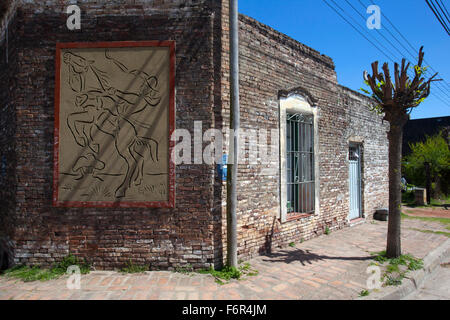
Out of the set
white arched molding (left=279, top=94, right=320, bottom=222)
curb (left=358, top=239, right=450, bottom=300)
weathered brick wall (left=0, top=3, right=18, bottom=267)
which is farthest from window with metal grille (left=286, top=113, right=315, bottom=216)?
weathered brick wall (left=0, top=3, right=18, bottom=267)

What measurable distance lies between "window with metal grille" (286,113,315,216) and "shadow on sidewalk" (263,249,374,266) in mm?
1040

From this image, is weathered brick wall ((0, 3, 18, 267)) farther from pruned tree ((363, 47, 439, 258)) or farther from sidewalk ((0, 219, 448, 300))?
pruned tree ((363, 47, 439, 258))

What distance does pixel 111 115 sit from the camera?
459 centimetres

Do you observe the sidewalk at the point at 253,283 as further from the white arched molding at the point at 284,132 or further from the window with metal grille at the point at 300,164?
the window with metal grille at the point at 300,164

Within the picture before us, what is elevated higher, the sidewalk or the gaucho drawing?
the gaucho drawing

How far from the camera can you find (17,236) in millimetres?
→ 4539

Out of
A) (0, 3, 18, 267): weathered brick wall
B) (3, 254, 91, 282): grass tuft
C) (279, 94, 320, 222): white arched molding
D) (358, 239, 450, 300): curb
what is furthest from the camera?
(279, 94, 320, 222): white arched molding

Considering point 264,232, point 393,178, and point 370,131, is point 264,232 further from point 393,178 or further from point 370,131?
point 370,131

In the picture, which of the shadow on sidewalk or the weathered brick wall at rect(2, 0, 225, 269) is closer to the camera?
the weathered brick wall at rect(2, 0, 225, 269)

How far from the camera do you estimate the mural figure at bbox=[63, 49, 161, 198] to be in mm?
4566

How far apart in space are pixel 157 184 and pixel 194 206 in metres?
0.73

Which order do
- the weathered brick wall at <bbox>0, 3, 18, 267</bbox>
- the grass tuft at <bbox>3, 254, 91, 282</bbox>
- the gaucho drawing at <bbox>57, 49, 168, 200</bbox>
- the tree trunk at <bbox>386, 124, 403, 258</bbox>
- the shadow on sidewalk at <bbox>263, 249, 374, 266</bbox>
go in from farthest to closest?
the tree trunk at <bbox>386, 124, 403, 258</bbox> → the shadow on sidewalk at <bbox>263, 249, 374, 266</bbox> → the weathered brick wall at <bbox>0, 3, 18, 267</bbox> → the gaucho drawing at <bbox>57, 49, 168, 200</bbox> → the grass tuft at <bbox>3, 254, 91, 282</bbox>

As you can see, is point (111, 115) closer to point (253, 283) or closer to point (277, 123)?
point (277, 123)

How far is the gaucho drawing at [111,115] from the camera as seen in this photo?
4566 millimetres
